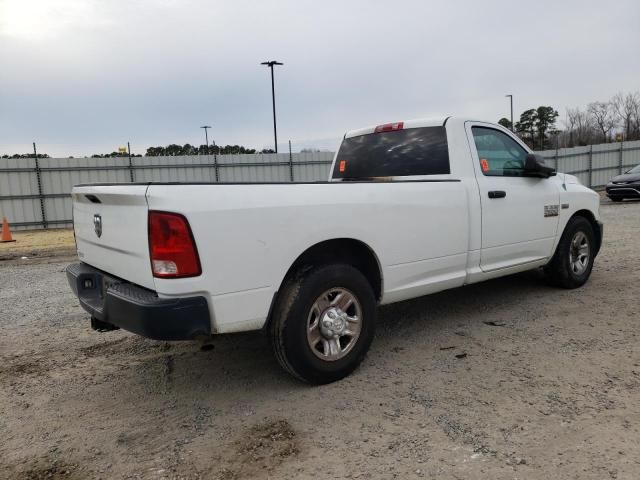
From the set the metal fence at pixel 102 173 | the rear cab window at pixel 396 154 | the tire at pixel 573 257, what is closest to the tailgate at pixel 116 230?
the rear cab window at pixel 396 154

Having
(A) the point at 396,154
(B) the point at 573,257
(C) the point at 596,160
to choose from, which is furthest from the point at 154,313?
(C) the point at 596,160

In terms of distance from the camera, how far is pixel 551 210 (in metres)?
5.09

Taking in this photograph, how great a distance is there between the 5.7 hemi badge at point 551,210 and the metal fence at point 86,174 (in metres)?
11.3

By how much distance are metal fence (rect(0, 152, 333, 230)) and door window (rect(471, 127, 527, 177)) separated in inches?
445

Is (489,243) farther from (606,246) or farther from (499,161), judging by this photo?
(606,246)

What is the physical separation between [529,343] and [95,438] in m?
3.19

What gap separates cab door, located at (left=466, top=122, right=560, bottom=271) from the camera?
438cm

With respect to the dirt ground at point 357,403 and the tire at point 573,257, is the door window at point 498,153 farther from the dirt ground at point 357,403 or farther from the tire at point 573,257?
the dirt ground at point 357,403

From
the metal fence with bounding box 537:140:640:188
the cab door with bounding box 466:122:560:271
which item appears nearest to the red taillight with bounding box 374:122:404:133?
the cab door with bounding box 466:122:560:271

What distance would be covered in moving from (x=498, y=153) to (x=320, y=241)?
95.1 inches

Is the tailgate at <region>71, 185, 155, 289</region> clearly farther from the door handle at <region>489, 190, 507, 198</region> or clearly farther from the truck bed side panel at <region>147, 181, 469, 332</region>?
the door handle at <region>489, 190, 507, 198</region>

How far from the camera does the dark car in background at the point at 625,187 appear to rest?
55.0 ft

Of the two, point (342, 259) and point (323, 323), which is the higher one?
point (342, 259)

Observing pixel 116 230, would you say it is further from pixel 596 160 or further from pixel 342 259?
pixel 596 160
